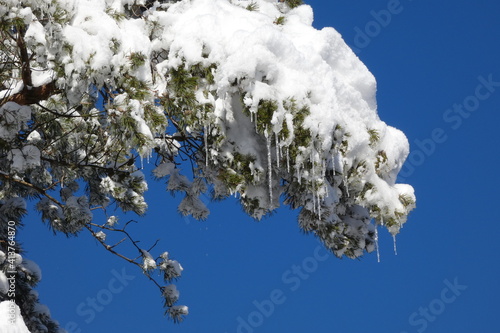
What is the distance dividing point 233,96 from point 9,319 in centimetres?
266

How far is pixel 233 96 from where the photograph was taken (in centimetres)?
581

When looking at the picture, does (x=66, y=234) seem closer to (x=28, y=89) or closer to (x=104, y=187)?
(x=104, y=187)

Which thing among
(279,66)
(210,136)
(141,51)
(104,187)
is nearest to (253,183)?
(210,136)

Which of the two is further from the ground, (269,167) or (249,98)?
(249,98)

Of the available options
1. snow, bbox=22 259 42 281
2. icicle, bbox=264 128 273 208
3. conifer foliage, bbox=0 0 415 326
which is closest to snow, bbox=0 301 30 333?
conifer foliage, bbox=0 0 415 326

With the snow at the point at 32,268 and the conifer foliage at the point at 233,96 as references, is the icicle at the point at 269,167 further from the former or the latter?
the snow at the point at 32,268

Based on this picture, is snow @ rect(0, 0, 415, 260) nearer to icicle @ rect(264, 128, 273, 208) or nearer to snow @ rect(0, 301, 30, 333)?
icicle @ rect(264, 128, 273, 208)

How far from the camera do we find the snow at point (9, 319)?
13.6ft

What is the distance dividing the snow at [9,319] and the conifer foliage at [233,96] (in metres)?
1.60

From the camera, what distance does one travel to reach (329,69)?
19.7 feet

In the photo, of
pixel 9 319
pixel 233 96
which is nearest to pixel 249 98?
pixel 233 96

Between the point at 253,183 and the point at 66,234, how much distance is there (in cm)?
429

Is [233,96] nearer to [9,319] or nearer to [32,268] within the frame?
[9,319]

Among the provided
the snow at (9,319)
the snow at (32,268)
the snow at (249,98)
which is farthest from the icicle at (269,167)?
the snow at (32,268)
